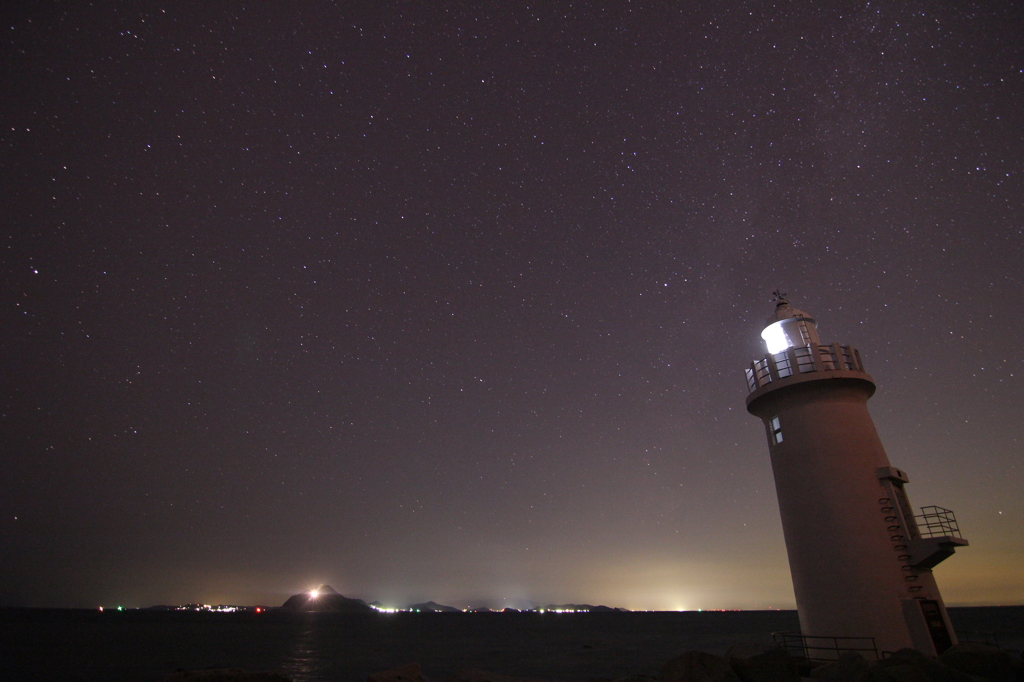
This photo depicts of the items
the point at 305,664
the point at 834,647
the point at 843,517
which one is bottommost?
the point at 305,664

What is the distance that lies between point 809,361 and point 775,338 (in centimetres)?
182

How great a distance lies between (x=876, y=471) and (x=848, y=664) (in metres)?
4.58

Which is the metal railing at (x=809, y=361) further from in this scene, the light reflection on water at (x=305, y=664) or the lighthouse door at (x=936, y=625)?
the light reflection on water at (x=305, y=664)

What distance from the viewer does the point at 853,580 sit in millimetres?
12102

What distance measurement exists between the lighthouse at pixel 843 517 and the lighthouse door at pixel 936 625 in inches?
0.9

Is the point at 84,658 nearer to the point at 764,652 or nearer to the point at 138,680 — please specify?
the point at 138,680

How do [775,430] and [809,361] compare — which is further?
[775,430]

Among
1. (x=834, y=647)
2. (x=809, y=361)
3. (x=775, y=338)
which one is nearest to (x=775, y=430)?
(x=809, y=361)

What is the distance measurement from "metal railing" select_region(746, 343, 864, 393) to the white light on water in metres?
0.81

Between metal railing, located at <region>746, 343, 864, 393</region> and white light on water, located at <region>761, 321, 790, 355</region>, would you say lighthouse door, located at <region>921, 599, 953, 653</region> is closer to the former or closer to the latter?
metal railing, located at <region>746, 343, 864, 393</region>

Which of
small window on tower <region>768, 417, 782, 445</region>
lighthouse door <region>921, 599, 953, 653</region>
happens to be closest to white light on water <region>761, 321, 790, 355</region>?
small window on tower <region>768, 417, 782, 445</region>

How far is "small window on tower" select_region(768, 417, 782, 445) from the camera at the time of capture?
14020 millimetres

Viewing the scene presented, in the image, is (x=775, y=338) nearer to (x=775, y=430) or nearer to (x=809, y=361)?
(x=809, y=361)

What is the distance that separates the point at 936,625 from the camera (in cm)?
1194
